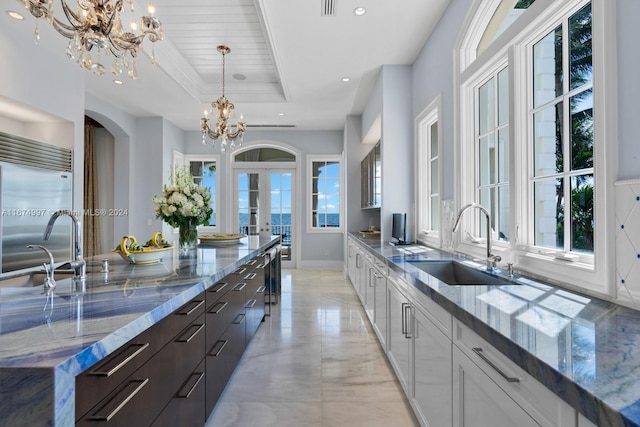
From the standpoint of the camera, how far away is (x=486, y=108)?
2.54 m

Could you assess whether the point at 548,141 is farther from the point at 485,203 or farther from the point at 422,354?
the point at 422,354

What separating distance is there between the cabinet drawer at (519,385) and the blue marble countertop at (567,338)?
4 cm

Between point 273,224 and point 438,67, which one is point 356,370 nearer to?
point 438,67

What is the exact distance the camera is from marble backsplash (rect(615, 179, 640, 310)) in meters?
1.15

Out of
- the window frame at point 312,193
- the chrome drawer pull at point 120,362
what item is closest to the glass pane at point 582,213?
the chrome drawer pull at point 120,362

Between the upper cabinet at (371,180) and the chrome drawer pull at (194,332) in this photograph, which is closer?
the chrome drawer pull at (194,332)

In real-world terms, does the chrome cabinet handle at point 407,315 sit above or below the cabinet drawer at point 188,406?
above

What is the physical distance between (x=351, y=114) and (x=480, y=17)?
3.84 meters

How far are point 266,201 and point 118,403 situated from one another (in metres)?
6.45

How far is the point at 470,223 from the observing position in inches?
107

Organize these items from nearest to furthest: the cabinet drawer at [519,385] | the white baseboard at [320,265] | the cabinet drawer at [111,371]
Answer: the cabinet drawer at [519,385], the cabinet drawer at [111,371], the white baseboard at [320,265]

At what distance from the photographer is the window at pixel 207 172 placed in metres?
7.24

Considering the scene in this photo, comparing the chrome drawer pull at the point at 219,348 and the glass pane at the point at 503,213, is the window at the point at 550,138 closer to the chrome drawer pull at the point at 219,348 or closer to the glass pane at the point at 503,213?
the glass pane at the point at 503,213

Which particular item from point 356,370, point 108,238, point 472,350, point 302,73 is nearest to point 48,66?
point 302,73
